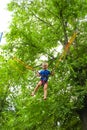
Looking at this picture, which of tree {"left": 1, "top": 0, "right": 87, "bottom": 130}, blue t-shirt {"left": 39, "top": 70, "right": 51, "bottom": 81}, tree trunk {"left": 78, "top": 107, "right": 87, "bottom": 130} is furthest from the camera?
tree trunk {"left": 78, "top": 107, "right": 87, "bottom": 130}

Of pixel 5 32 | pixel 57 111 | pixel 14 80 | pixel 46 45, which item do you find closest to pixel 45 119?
pixel 57 111

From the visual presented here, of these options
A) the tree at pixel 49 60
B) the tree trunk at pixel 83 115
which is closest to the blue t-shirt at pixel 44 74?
the tree at pixel 49 60

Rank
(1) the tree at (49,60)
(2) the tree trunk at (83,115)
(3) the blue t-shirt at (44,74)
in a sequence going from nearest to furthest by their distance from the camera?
1. (3) the blue t-shirt at (44,74)
2. (1) the tree at (49,60)
3. (2) the tree trunk at (83,115)

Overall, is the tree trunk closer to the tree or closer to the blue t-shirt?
the tree

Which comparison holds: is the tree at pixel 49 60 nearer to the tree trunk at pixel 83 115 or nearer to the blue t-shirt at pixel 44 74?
the tree trunk at pixel 83 115

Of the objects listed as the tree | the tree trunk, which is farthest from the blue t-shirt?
the tree trunk

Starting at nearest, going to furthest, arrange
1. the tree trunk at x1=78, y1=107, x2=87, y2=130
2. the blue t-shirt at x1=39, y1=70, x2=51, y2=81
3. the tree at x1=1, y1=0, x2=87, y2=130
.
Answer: the blue t-shirt at x1=39, y1=70, x2=51, y2=81 → the tree at x1=1, y1=0, x2=87, y2=130 → the tree trunk at x1=78, y1=107, x2=87, y2=130

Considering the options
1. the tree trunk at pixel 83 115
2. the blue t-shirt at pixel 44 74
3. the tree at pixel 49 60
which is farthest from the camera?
the tree trunk at pixel 83 115

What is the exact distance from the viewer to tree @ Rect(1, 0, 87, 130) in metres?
21.0

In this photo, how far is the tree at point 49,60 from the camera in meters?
21.0

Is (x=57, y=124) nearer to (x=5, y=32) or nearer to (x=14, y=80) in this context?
(x=14, y=80)

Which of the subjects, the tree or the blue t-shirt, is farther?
the tree

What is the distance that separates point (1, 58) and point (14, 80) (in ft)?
6.45

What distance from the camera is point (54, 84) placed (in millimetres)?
21188
